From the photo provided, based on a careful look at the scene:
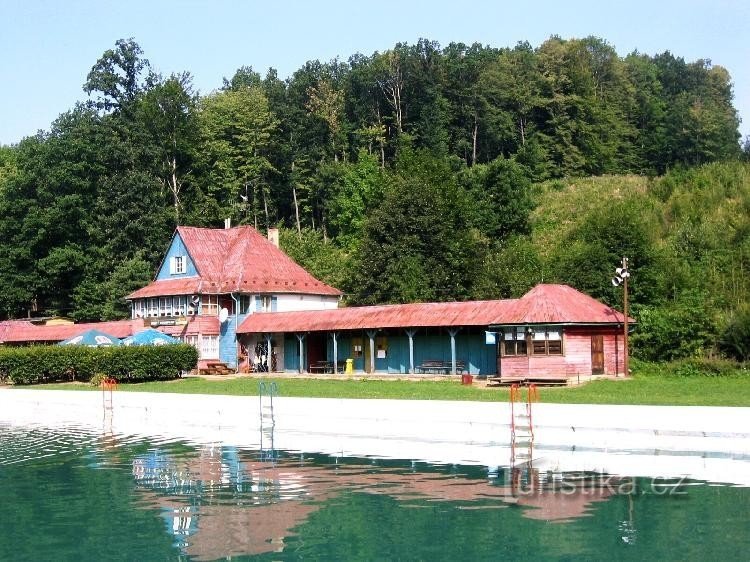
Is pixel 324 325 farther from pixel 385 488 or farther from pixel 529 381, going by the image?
pixel 385 488

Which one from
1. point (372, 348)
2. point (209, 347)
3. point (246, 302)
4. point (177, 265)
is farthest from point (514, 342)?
point (177, 265)

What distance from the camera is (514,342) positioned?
1538 inches

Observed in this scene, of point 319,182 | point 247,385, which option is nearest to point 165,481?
point 247,385

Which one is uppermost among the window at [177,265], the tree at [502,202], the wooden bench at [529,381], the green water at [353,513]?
the tree at [502,202]

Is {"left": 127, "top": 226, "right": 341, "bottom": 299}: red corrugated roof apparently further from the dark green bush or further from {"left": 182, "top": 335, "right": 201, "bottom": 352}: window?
the dark green bush

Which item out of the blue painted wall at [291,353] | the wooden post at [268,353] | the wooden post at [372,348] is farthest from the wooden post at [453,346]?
the wooden post at [268,353]

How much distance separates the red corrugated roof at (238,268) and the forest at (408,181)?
431 cm

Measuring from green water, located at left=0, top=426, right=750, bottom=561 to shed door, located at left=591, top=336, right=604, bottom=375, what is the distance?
21.2 m

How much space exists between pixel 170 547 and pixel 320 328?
34073 mm

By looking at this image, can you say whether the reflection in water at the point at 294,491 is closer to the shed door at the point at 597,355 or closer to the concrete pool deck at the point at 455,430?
the concrete pool deck at the point at 455,430

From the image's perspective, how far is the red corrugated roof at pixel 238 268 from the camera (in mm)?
55312

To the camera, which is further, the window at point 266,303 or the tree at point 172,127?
the tree at point 172,127

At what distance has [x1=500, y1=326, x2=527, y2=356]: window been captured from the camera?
38.9 m

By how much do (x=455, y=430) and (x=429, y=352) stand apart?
71.6 feet
